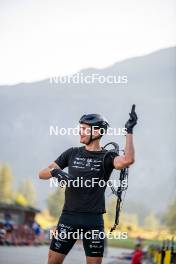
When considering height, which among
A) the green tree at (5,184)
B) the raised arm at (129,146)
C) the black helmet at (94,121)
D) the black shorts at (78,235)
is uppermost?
the green tree at (5,184)

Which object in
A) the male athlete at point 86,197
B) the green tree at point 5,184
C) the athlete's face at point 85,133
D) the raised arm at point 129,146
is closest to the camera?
the raised arm at point 129,146

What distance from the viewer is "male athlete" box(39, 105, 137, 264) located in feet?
19.7

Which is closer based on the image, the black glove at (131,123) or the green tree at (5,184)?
the black glove at (131,123)

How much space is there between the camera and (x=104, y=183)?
604 cm

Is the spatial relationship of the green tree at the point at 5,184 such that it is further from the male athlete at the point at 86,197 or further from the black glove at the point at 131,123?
the black glove at the point at 131,123

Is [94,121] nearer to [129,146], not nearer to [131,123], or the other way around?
[131,123]

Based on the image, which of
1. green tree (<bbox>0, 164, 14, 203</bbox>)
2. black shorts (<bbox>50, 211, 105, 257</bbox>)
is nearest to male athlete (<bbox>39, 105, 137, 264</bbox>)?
black shorts (<bbox>50, 211, 105, 257</bbox>)

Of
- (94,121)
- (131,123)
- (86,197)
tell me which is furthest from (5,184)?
(131,123)

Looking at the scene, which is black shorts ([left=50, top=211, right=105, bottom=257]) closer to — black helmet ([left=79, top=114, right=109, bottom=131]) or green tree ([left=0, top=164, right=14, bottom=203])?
black helmet ([left=79, top=114, right=109, bottom=131])

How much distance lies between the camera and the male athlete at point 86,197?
599 centimetres

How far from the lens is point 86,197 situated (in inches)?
A: 235

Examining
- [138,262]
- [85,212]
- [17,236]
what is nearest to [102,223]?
[85,212]

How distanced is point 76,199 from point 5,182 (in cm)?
14300

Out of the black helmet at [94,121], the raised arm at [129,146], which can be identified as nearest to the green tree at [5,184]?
the black helmet at [94,121]
